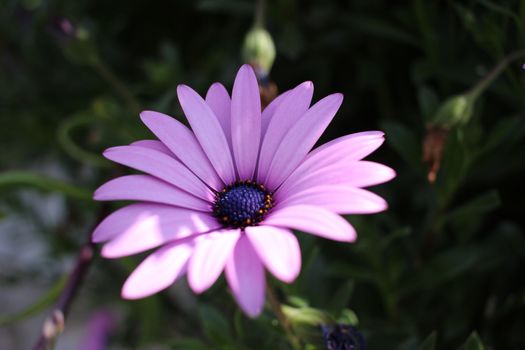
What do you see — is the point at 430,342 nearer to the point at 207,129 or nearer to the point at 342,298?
the point at 342,298

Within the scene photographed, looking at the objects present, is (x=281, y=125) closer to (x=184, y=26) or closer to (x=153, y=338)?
(x=153, y=338)

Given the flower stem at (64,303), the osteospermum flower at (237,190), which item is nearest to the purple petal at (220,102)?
the osteospermum flower at (237,190)

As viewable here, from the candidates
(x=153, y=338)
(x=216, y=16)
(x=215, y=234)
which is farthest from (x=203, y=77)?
(x=215, y=234)

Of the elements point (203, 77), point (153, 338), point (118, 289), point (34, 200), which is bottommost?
point (153, 338)

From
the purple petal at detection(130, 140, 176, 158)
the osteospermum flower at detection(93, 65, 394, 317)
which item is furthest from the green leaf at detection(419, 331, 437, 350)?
the purple petal at detection(130, 140, 176, 158)

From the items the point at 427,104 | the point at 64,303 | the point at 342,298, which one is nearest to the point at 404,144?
the point at 427,104

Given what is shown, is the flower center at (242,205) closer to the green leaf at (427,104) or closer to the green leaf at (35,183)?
the green leaf at (427,104)
